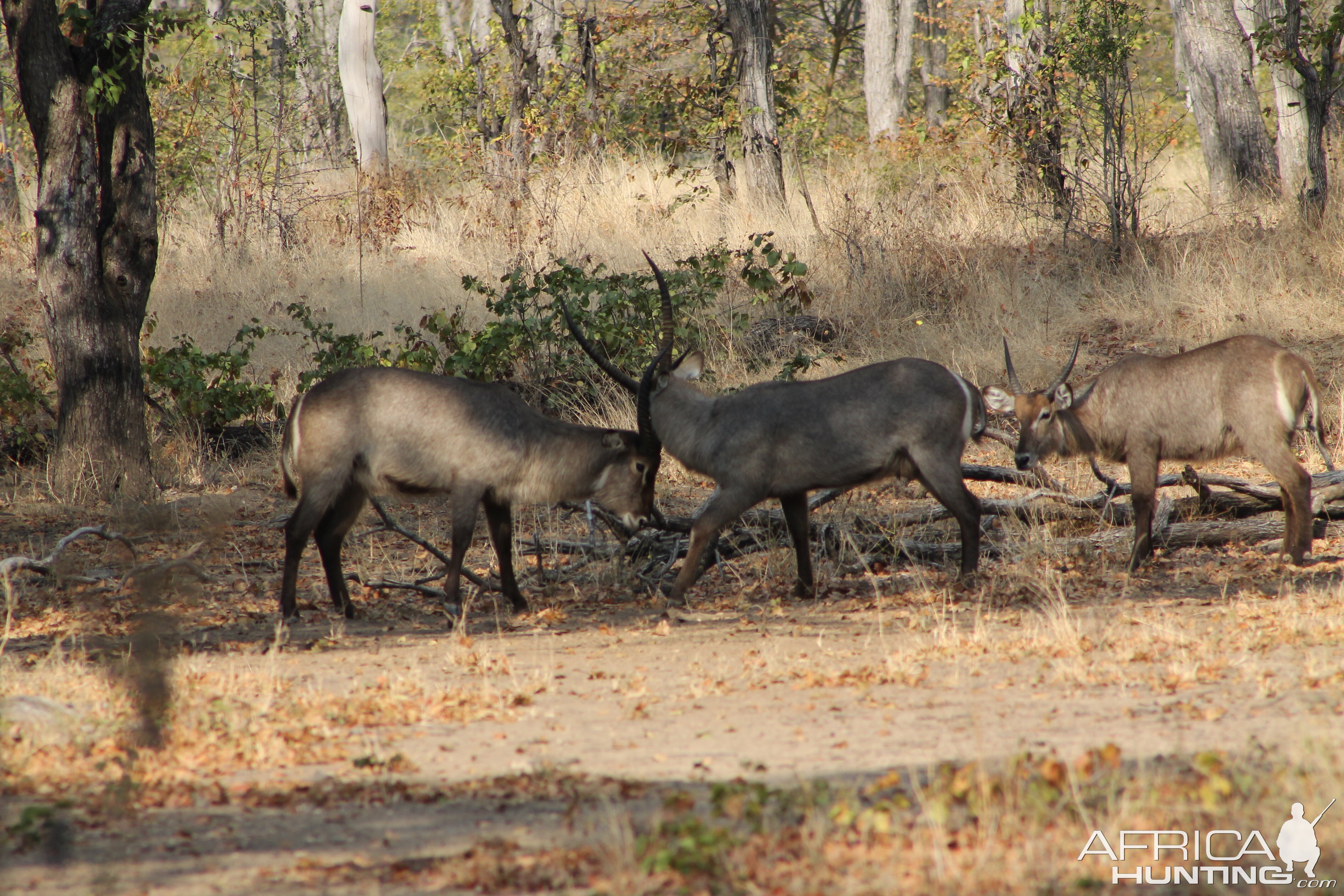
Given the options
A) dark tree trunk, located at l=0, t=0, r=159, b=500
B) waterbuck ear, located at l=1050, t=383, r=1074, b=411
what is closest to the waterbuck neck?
waterbuck ear, located at l=1050, t=383, r=1074, b=411

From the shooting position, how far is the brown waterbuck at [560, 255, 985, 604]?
6520 millimetres

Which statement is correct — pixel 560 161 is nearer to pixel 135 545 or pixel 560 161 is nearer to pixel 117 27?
pixel 117 27

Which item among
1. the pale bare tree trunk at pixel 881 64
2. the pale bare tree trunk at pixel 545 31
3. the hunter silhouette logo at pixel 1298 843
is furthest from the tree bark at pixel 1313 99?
the pale bare tree trunk at pixel 881 64

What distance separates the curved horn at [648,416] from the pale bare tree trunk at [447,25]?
22159 millimetres

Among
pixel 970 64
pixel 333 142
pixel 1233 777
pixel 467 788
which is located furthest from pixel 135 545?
pixel 333 142

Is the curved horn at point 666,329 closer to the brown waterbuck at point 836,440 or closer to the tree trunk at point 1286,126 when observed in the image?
the brown waterbuck at point 836,440

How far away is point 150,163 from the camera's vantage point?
913 cm

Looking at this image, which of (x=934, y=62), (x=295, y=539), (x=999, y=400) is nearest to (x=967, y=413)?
(x=999, y=400)

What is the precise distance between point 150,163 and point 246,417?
2729mm

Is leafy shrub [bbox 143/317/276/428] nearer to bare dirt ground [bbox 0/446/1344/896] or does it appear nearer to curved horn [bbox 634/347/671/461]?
bare dirt ground [bbox 0/446/1344/896]

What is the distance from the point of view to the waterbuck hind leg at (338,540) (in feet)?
21.7

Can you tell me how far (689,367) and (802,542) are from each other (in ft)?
3.75

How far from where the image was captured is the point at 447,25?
34.0 m

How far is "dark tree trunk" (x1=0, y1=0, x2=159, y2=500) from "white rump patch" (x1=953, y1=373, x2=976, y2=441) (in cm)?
571
